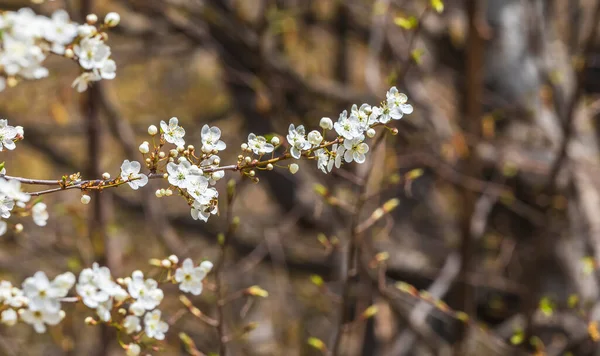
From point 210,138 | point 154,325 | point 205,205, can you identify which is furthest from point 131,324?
point 210,138

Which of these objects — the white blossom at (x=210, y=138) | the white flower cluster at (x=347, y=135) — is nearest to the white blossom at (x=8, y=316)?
the white blossom at (x=210, y=138)

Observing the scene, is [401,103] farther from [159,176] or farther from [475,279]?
[475,279]

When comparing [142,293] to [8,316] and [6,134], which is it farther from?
[6,134]

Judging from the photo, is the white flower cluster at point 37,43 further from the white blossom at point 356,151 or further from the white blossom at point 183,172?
the white blossom at point 356,151

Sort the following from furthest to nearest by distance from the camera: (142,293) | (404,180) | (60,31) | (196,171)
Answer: (404,180)
(142,293)
(196,171)
(60,31)

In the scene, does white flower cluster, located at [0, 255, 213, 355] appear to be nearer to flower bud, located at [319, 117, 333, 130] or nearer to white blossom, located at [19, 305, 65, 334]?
white blossom, located at [19, 305, 65, 334]

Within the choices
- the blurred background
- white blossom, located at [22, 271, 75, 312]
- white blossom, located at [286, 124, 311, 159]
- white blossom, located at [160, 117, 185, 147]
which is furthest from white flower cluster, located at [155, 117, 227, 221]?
the blurred background
